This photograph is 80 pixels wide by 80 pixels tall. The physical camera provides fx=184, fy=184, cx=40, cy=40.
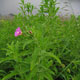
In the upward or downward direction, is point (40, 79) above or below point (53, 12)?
below

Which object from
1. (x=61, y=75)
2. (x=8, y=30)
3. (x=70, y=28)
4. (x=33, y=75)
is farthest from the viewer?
(x=8, y=30)

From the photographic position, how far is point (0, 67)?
7.00 ft

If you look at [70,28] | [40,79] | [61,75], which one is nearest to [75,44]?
[70,28]

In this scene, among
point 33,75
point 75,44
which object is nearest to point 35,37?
point 33,75

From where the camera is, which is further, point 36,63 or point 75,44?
point 75,44

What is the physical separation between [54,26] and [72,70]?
1.83 ft

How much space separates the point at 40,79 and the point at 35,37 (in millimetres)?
379

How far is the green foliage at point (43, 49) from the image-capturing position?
1.57 metres

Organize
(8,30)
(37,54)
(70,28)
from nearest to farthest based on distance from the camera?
(37,54)
(70,28)
(8,30)

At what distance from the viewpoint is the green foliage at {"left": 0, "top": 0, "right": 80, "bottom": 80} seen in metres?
1.57

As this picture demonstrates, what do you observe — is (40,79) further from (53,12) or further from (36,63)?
(53,12)

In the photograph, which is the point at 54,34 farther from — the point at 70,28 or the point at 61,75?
the point at 61,75

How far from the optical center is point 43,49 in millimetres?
1529

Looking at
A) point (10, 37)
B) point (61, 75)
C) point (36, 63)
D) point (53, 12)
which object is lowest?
point (61, 75)
